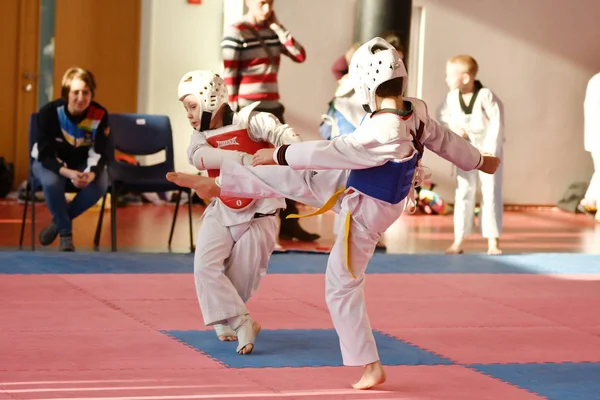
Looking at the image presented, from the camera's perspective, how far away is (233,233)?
4.98m

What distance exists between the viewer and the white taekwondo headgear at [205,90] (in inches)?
194

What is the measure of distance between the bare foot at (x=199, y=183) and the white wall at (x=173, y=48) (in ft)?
23.9

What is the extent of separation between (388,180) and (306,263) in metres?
3.43

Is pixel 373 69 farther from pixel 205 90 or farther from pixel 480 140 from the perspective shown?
pixel 480 140

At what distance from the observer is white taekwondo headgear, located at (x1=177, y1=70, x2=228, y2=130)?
16.2 ft

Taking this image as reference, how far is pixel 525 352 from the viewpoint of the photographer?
5098 mm

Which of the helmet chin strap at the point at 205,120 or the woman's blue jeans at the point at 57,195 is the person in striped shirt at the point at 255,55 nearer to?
the woman's blue jeans at the point at 57,195

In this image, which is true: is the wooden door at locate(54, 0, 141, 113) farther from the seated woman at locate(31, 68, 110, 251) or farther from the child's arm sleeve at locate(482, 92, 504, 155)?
the child's arm sleeve at locate(482, 92, 504, 155)

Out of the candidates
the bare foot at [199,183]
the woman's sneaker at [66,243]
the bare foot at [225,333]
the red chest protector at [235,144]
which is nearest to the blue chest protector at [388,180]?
the bare foot at [199,183]

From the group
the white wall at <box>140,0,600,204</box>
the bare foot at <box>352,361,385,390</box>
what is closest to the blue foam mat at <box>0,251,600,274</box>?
the bare foot at <box>352,361,385,390</box>

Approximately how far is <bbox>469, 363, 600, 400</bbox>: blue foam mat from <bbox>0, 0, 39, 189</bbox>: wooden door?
7677 millimetres

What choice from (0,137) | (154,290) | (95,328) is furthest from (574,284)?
(0,137)

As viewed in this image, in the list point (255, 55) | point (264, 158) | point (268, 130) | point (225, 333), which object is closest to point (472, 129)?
point (255, 55)

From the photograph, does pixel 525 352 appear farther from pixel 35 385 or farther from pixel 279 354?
pixel 35 385
